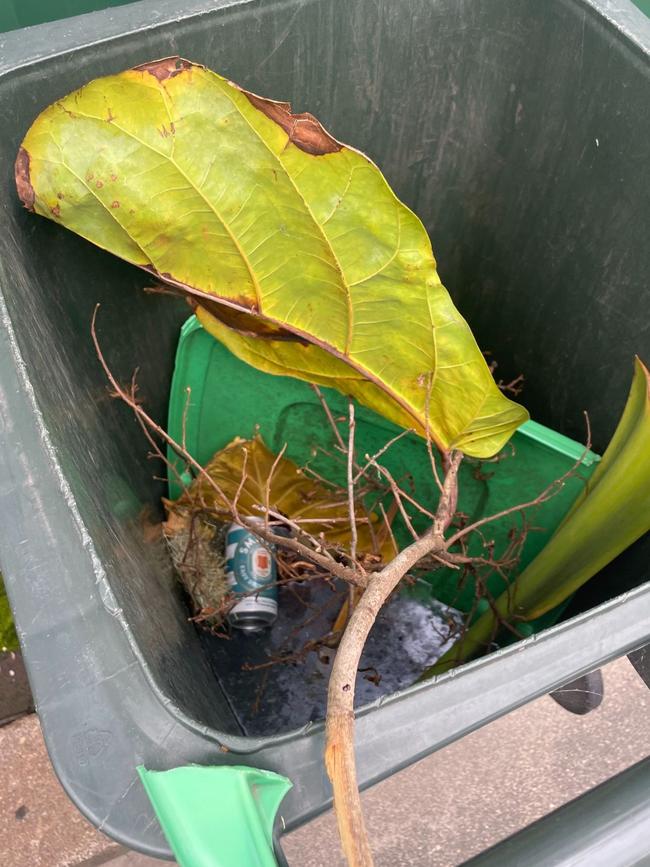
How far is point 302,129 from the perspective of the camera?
2.38 ft

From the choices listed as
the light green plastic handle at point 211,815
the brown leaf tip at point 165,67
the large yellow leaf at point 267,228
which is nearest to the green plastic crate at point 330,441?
the large yellow leaf at point 267,228

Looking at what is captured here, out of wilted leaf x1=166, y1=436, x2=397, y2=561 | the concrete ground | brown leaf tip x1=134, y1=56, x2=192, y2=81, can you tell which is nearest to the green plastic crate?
wilted leaf x1=166, y1=436, x2=397, y2=561

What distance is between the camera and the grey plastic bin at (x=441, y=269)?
1.71 feet

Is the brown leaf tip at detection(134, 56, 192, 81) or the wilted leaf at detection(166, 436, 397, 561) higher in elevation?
the brown leaf tip at detection(134, 56, 192, 81)

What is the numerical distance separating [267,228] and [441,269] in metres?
0.45

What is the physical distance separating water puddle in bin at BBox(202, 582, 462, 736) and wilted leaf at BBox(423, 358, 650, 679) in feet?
0.28

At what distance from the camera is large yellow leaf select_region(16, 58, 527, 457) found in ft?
2.35

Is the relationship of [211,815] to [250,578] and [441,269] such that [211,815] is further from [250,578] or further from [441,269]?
[441,269]

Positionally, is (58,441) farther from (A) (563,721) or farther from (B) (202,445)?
(A) (563,721)

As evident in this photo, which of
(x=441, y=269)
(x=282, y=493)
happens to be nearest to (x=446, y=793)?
(x=282, y=493)

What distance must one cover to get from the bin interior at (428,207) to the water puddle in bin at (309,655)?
0.08m

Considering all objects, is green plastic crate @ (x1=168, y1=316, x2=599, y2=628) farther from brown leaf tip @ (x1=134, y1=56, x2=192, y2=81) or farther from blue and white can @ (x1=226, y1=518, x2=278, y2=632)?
A: brown leaf tip @ (x1=134, y1=56, x2=192, y2=81)

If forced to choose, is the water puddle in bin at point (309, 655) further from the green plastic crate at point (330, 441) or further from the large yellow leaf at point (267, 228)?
the large yellow leaf at point (267, 228)

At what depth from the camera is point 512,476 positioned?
1069mm
